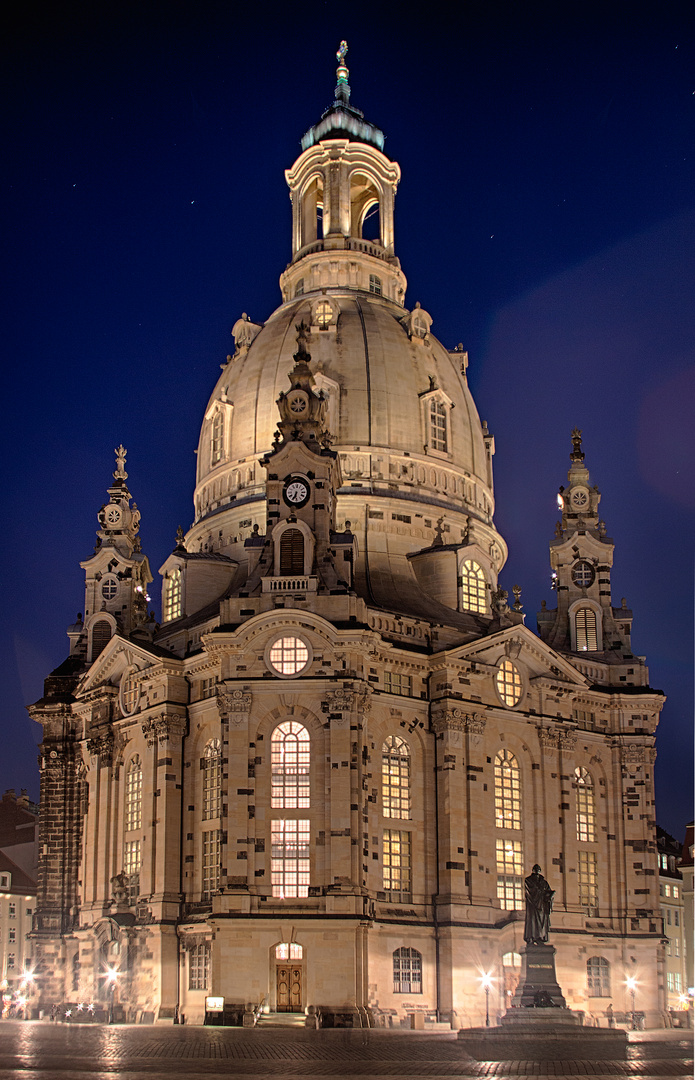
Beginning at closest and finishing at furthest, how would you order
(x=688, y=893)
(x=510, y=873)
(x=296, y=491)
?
(x=296, y=491), (x=510, y=873), (x=688, y=893)

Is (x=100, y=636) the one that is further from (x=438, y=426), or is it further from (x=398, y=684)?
(x=438, y=426)

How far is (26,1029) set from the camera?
67.2 meters

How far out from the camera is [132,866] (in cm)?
7906

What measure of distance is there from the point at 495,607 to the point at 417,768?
11.2 m

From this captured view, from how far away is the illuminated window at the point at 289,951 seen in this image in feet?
220

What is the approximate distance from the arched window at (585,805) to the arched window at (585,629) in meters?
8.77

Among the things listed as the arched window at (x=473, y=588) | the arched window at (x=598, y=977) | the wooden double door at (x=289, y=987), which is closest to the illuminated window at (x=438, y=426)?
the arched window at (x=473, y=588)

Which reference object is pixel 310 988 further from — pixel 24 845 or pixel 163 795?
pixel 24 845

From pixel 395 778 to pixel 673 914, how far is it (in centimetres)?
5092

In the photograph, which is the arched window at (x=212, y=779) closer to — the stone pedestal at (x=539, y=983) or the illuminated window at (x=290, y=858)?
the illuminated window at (x=290, y=858)

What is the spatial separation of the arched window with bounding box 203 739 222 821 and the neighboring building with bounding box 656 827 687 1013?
140 feet

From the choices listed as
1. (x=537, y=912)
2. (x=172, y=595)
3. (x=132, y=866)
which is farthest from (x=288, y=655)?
(x=172, y=595)

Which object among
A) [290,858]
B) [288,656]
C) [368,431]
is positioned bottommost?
[290,858]

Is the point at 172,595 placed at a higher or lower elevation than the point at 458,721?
higher
